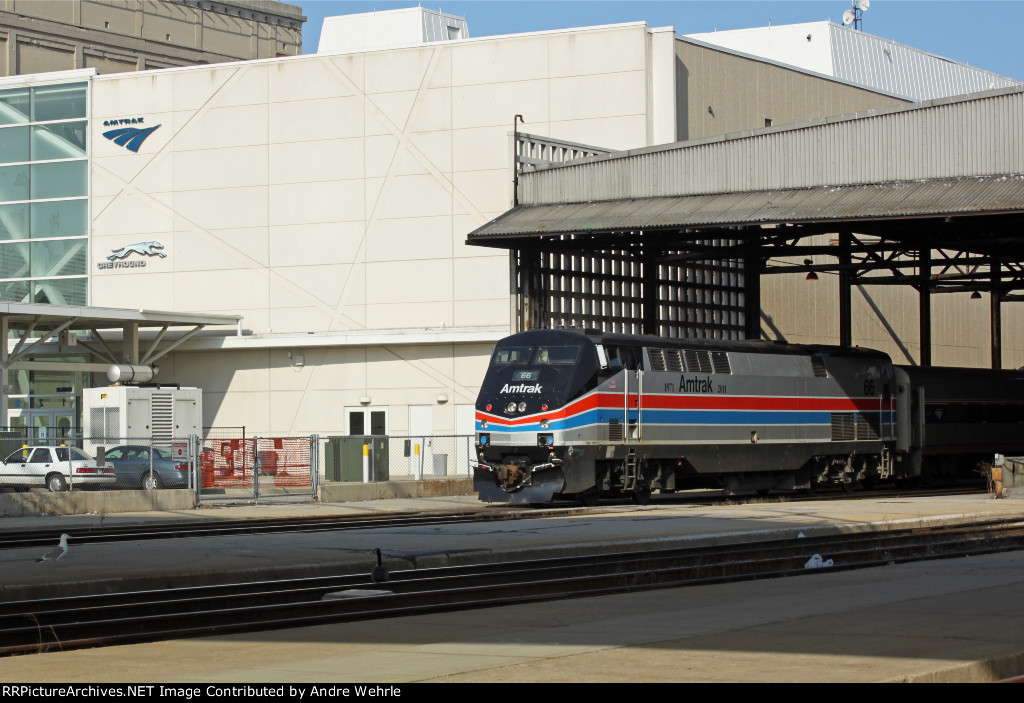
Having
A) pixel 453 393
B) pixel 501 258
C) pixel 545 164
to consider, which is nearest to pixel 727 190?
pixel 545 164

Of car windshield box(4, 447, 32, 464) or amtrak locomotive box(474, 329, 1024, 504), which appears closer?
amtrak locomotive box(474, 329, 1024, 504)

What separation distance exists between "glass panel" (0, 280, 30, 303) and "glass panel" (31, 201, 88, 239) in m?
1.90

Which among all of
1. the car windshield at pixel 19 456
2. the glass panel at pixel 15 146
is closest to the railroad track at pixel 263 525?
the car windshield at pixel 19 456

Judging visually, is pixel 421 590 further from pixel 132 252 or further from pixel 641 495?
pixel 132 252

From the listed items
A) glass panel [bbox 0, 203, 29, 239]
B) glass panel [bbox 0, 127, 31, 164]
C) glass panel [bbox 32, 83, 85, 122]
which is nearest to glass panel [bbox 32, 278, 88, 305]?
glass panel [bbox 0, 203, 29, 239]

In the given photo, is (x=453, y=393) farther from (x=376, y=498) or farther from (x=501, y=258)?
(x=376, y=498)

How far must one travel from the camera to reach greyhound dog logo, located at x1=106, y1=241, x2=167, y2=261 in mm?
45156

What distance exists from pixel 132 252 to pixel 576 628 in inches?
1501

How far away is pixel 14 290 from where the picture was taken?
46.9 m

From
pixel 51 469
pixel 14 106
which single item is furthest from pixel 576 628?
pixel 14 106

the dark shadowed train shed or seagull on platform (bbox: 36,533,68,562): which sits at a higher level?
the dark shadowed train shed

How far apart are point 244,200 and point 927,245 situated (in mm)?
23559

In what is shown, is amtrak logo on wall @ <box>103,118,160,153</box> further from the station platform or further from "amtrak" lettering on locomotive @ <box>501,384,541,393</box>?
the station platform

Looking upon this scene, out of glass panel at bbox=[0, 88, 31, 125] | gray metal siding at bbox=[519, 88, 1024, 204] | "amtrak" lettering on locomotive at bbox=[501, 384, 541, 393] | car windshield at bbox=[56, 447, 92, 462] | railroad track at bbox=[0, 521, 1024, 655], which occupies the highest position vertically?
glass panel at bbox=[0, 88, 31, 125]
